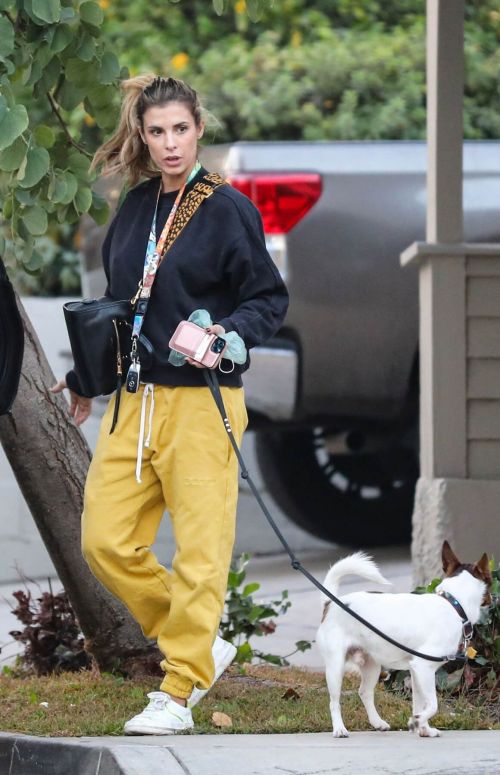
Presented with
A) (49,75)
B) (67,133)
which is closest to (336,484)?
(67,133)

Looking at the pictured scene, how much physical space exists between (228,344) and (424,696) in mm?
1061

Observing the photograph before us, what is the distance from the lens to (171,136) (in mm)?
4047

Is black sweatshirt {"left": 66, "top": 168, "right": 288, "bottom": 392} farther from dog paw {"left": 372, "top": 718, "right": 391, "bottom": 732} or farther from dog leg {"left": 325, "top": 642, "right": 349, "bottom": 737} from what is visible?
dog paw {"left": 372, "top": 718, "right": 391, "bottom": 732}

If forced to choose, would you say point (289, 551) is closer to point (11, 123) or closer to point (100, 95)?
point (11, 123)

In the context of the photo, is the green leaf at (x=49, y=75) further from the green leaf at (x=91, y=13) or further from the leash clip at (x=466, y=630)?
the leash clip at (x=466, y=630)

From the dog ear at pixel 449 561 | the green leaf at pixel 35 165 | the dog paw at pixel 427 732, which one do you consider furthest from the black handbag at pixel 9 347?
the dog paw at pixel 427 732

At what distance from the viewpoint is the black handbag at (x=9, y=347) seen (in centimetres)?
410

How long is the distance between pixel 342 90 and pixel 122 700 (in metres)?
6.95

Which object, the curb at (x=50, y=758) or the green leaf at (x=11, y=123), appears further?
the green leaf at (x=11, y=123)

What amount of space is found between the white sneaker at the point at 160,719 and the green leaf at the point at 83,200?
159cm

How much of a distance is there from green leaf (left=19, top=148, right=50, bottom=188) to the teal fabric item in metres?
0.68

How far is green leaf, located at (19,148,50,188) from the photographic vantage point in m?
4.22

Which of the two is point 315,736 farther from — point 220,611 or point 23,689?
point 23,689

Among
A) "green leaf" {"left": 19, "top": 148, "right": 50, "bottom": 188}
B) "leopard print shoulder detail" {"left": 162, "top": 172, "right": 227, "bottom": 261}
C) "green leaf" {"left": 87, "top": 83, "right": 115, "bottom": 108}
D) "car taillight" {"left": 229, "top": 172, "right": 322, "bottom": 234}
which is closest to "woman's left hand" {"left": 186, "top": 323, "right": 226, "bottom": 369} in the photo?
"leopard print shoulder detail" {"left": 162, "top": 172, "right": 227, "bottom": 261}
